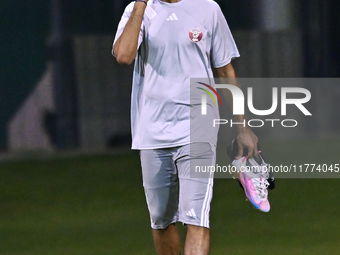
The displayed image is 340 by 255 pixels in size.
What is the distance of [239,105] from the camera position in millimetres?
3838

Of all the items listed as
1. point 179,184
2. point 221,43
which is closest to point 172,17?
point 221,43

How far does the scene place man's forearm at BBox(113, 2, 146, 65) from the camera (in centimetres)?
359

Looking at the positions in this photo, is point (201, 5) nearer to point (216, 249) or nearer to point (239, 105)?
point (239, 105)

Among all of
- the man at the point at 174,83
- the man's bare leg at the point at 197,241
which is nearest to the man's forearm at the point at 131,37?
the man at the point at 174,83

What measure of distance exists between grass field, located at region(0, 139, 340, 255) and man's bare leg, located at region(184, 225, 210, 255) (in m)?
1.36

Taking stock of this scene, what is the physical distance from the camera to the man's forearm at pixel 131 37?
3.59 meters

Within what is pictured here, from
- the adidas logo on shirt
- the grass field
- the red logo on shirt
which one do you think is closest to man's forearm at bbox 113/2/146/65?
the adidas logo on shirt

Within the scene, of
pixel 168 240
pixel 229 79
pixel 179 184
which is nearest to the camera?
pixel 179 184

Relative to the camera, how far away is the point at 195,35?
363 centimetres

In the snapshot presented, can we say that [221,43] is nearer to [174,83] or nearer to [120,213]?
[174,83]

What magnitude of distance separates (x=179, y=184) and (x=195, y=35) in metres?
0.81

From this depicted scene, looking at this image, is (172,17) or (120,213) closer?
(172,17)

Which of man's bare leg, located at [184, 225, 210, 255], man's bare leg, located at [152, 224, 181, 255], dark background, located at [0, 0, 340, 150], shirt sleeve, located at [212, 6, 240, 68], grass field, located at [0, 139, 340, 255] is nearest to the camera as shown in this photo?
man's bare leg, located at [184, 225, 210, 255]

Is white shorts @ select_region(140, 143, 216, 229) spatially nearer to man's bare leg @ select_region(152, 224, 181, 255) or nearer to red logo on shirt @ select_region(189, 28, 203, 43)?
man's bare leg @ select_region(152, 224, 181, 255)
